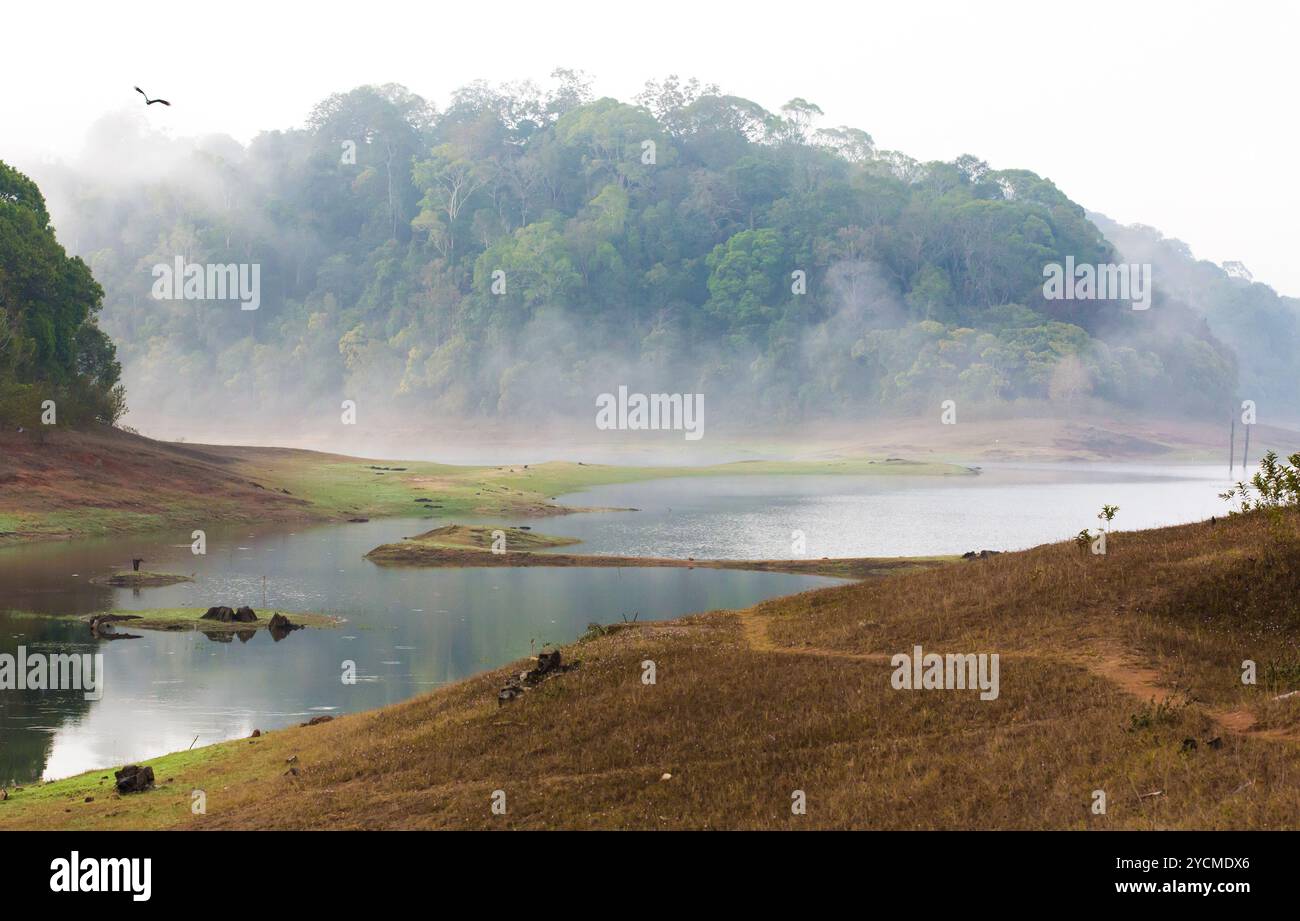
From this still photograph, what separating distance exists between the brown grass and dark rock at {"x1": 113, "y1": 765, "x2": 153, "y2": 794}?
0.60 metres

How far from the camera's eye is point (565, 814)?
21688 mm

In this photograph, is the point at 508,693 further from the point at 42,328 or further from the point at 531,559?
the point at 42,328

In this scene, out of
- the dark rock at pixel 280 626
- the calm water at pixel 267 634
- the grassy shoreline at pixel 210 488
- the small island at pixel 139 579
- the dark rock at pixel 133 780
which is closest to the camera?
the dark rock at pixel 133 780

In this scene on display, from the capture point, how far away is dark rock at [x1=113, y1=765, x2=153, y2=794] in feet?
89.7

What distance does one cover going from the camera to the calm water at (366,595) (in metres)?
39.2

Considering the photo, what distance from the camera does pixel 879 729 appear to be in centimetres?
2373

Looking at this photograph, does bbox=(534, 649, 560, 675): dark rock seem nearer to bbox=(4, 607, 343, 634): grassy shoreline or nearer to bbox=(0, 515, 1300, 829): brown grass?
bbox=(0, 515, 1300, 829): brown grass

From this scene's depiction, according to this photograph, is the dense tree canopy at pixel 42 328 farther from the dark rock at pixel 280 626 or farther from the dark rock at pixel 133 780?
the dark rock at pixel 133 780

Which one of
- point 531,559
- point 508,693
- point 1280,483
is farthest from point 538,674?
point 531,559

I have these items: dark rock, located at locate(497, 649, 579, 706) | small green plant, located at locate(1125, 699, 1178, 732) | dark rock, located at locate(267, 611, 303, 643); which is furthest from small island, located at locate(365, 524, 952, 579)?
small green plant, located at locate(1125, 699, 1178, 732)

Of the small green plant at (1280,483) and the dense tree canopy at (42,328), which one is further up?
the dense tree canopy at (42,328)

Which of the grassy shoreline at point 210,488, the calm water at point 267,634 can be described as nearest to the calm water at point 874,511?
Answer: the grassy shoreline at point 210,488

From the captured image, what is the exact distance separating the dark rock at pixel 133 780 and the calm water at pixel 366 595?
630cm
